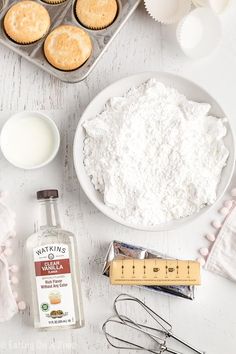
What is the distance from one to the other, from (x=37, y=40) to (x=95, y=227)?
38 centimetres

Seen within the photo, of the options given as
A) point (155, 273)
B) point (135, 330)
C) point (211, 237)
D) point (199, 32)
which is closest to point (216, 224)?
point (211, 237)

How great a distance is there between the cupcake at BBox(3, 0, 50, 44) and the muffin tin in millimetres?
11

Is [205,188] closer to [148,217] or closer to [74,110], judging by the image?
[148,217]

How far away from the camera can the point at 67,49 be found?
3.84ft

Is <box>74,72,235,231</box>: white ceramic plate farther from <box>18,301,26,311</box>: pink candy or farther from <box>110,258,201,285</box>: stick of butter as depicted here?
<box>18,301,26,311</box>: pink candy

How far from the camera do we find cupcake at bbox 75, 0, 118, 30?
1180mm

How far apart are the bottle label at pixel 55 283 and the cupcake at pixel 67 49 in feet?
1.13

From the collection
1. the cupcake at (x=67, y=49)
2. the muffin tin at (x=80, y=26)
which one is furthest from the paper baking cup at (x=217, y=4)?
the cupcake at (x=67, y=49)

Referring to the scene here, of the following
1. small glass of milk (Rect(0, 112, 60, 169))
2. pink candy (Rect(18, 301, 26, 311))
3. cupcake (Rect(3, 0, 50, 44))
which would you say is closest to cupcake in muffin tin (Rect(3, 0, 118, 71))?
cupcake (Rect(3, 0, 50, 44))

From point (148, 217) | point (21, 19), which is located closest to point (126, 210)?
point (148, 217)

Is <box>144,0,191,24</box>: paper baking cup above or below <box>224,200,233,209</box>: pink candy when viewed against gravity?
above

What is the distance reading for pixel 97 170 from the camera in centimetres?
117

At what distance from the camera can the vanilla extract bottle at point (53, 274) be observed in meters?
1.16

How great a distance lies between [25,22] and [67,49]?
0.10 m
